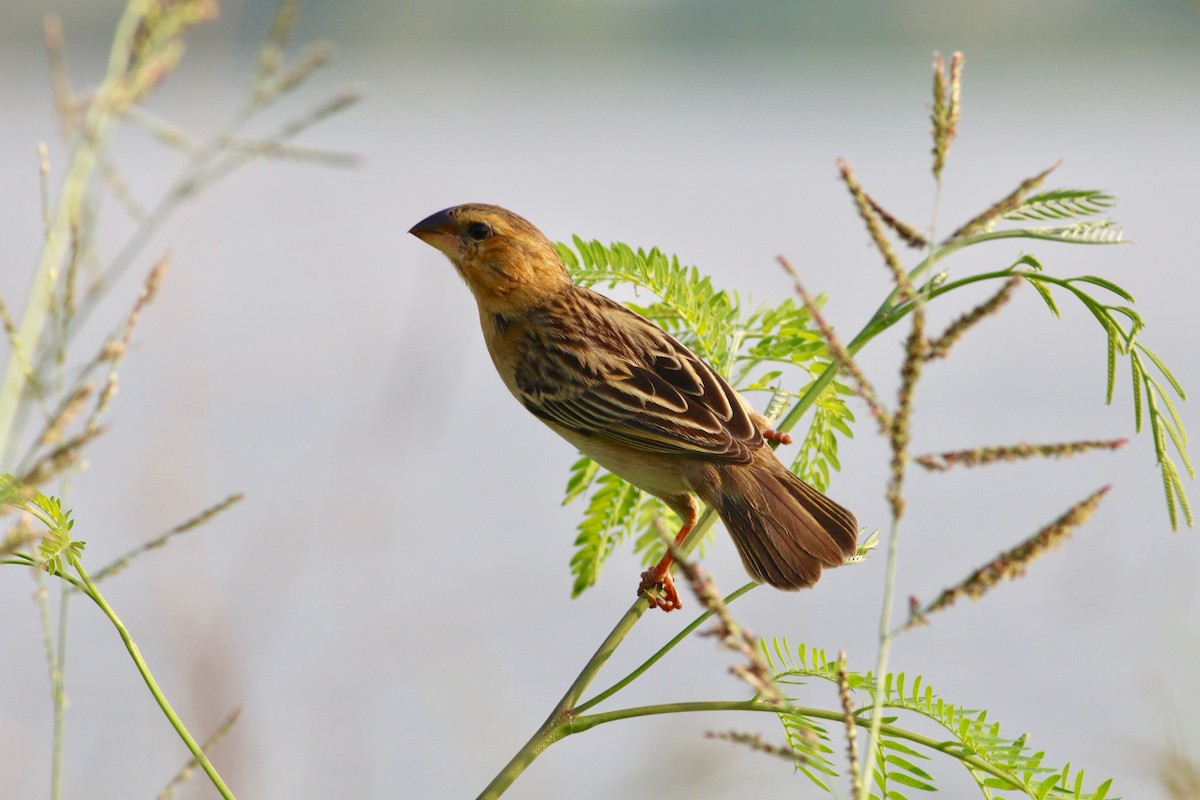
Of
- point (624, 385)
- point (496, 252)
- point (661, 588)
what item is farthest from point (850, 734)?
point (496, 252)

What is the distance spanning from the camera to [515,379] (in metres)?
3.67

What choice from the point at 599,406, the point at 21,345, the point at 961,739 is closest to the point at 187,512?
the point at 599,406

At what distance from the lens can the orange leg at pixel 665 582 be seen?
2453mm

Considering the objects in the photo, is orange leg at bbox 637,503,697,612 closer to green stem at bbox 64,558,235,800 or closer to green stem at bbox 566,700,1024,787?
green stem at bbox 566,700,1024,787

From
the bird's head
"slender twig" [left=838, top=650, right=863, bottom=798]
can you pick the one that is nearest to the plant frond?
"slender twig" [left=838, top=650, right=863, bottom=798]

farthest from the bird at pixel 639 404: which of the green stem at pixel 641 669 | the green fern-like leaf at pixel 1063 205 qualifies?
the green fern-like leaf at pixel 1063 205

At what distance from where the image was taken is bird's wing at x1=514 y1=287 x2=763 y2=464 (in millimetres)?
3102

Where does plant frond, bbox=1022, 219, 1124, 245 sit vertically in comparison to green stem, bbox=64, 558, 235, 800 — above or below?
above

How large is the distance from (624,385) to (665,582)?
726 mm

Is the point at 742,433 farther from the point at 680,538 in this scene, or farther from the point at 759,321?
the point at 759,321

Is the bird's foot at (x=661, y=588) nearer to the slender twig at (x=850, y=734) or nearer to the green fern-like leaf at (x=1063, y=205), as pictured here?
the green fern-like leaf at (x=1063, y=205)

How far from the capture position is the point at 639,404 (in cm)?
327

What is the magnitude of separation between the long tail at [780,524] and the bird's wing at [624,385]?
7 centimetres

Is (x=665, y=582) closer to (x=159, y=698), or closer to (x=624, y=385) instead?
(x=624, y=385)
